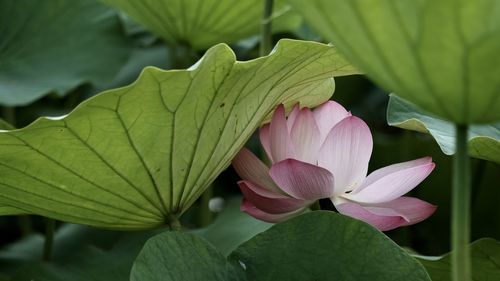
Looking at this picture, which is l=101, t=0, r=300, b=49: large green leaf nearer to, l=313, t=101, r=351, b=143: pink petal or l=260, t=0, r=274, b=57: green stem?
l=260, t=0, r=274, b=57: green stem

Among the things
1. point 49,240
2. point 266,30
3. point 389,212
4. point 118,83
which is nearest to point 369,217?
point 389,212

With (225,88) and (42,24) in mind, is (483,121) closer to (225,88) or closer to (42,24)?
(225,88)

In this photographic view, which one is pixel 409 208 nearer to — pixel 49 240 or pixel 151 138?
pixel 151 138

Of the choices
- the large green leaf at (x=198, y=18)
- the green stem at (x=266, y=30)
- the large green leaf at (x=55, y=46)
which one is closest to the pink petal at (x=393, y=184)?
the green stem at (x=266, y=30)

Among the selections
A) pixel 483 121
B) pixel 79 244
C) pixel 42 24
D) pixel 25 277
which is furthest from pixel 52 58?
pixel 483 121

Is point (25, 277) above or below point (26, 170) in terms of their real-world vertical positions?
below

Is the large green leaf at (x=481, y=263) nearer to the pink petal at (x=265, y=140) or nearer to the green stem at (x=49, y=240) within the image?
the pink petal at (x=265, y=140)
